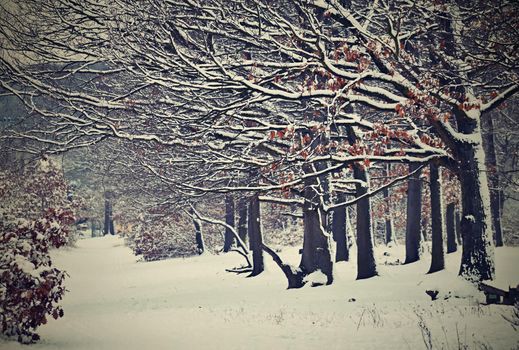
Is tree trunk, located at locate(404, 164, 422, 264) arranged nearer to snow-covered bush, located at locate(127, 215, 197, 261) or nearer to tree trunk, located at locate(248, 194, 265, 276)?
tree trunk, located at locate(248, 194, 265, 276)

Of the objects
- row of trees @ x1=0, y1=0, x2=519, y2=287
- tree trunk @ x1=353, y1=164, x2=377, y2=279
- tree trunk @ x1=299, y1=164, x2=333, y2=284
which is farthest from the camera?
tree trunk @ x1=353, y1=164, x2=377, y2=279

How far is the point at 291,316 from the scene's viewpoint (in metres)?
11.3

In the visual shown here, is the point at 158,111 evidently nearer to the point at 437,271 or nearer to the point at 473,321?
the point at 473,321

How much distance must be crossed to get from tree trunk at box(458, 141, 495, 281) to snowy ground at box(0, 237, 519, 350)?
1.59ft

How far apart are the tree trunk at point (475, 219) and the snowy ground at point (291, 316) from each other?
0.48 metres

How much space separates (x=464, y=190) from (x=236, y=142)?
5.92 m

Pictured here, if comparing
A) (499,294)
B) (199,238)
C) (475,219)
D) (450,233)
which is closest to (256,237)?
(450,233)

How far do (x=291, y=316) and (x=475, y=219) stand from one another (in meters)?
4.82

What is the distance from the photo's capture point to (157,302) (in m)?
17.0

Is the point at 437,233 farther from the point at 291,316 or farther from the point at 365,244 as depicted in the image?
the point at 291,316

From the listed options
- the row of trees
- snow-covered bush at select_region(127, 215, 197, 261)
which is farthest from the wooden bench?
snow-covered bush at select_region(127, 215, 197, 261)

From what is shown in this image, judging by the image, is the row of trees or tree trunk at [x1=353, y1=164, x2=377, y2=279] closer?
the row of trees

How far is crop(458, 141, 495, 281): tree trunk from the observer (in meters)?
11.4

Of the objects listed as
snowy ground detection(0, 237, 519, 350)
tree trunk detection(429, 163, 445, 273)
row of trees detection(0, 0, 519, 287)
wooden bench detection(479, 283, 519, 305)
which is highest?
row of trees detection(0, 0, 519, 287)
